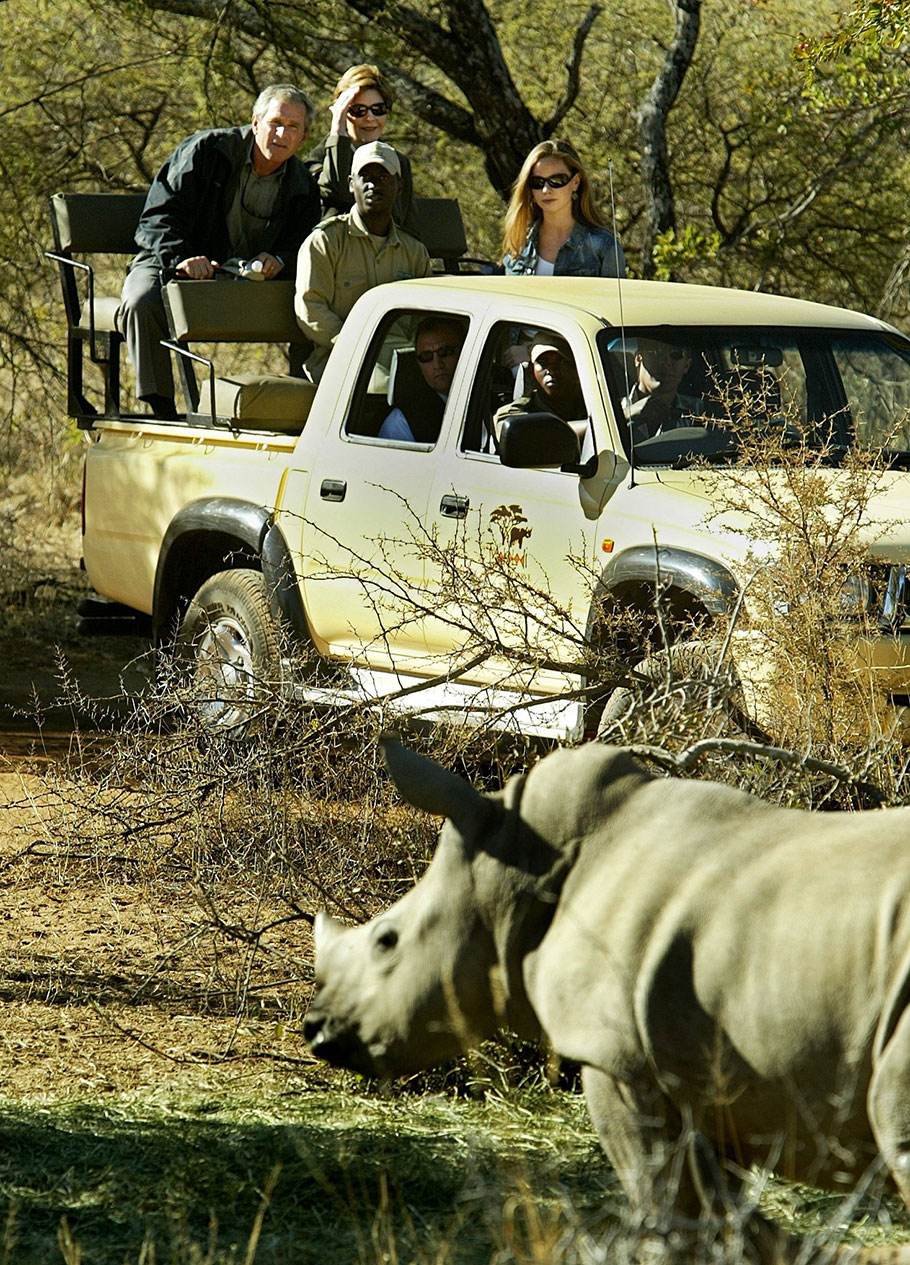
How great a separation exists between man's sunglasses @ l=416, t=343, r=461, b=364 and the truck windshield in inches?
35.1

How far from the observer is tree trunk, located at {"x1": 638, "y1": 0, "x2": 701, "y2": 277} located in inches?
476

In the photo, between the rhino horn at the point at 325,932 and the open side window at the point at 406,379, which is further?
the open side window at the point at 406,379

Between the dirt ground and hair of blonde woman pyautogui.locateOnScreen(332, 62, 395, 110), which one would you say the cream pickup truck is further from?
hair of blonde woman pyautogui.locateOnScreen(332, 62, 395, 110)

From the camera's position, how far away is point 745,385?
21.8 feet

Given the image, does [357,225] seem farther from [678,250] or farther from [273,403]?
[678,250]

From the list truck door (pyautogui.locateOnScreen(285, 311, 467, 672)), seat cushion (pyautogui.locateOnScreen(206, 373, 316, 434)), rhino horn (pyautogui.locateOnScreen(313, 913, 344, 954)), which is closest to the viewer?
rhino horn (pyautogui.locateOnScreen(313, 913, 344, 954))

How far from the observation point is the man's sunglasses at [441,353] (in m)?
7.23

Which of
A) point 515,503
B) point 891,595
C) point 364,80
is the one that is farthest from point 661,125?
point 891,595

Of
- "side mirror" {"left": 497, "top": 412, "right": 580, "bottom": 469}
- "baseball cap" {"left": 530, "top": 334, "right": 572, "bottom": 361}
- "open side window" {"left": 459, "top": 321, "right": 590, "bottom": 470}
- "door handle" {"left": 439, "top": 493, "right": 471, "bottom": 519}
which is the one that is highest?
"baseball cap" {"left": 530, "top": 334, "right": 572, "bottom": 361}

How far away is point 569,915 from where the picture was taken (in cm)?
287

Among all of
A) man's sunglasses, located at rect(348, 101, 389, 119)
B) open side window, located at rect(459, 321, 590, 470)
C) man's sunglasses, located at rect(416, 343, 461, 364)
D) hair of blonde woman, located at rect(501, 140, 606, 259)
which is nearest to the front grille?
open side window, located at rect(459, 321, 590, 470)

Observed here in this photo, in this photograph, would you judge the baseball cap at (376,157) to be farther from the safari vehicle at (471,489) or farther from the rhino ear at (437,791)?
the rhino ear at (437,791)

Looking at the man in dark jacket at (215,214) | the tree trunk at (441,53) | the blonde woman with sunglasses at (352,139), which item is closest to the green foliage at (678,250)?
the tree trunk at (441,53)

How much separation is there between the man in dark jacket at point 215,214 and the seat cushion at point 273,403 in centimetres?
81
